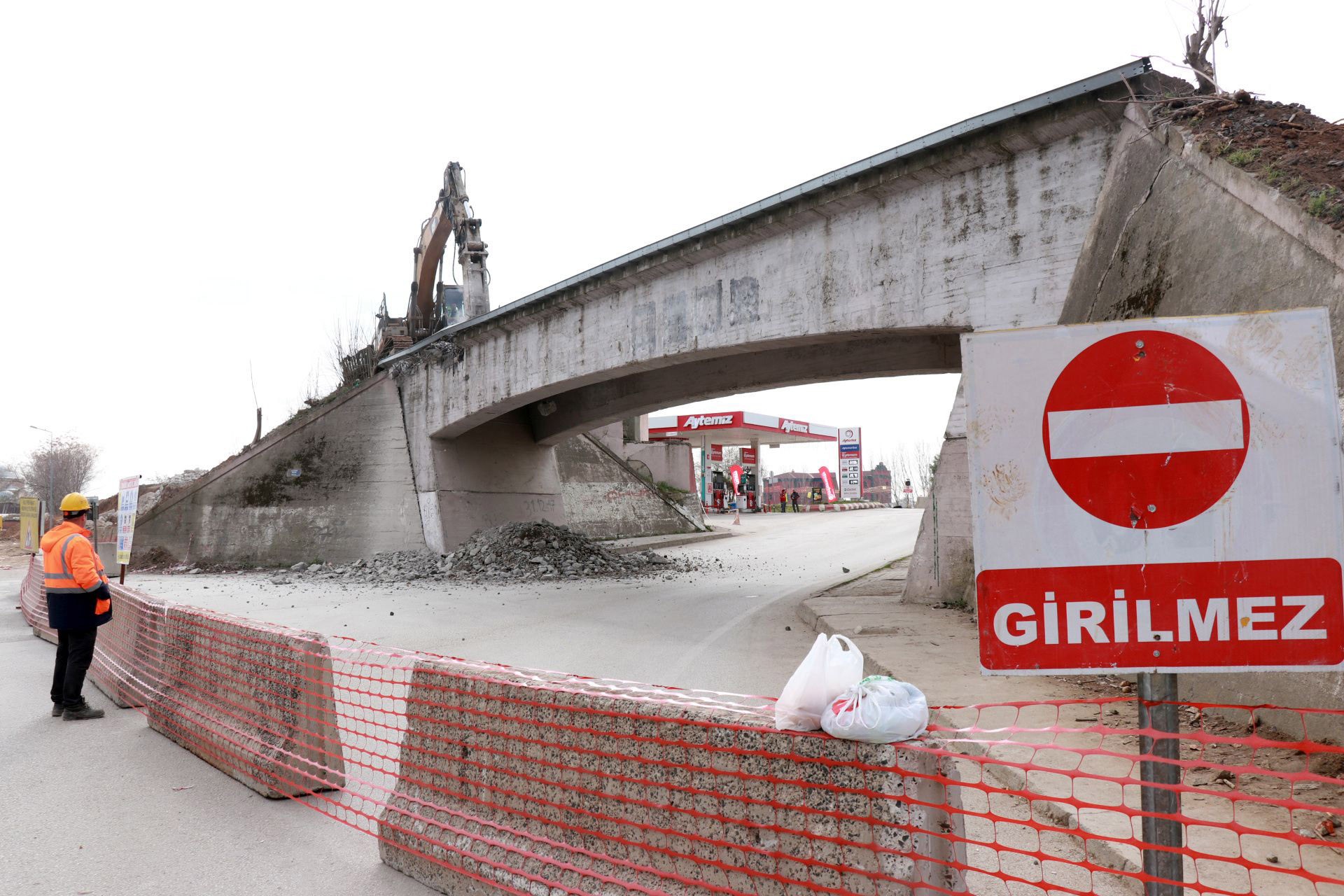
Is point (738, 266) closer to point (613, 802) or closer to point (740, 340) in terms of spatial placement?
point (740, 340)

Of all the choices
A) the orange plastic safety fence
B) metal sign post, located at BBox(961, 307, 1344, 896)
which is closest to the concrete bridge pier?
the orange plastic safety fence

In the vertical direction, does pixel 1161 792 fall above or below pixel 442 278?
below

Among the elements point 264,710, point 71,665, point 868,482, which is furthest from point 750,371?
point 868,482

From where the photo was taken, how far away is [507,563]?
16.9 metres

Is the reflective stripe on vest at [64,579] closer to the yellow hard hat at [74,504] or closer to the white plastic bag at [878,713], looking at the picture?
the yellow hard hat at [74,504]

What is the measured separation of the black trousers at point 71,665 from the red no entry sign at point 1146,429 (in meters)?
7.19

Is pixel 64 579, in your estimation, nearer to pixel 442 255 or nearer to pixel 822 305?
pixel 822 305

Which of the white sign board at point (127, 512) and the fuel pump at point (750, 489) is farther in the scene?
the fuel pump at point (750, 489)

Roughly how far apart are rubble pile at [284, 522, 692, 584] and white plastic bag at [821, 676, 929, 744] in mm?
14071

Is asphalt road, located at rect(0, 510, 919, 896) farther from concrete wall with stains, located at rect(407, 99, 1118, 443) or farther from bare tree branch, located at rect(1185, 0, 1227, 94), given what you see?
bare tree branch, located at rect(1185, 0, 1227, 94)

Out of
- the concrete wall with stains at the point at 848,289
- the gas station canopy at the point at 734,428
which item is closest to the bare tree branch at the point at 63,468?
the gas station canopy at the point at 734,428

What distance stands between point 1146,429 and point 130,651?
8193mm

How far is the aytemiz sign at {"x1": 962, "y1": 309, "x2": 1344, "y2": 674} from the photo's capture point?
1.90 metres

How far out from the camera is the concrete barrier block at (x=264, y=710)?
457 centimetres
